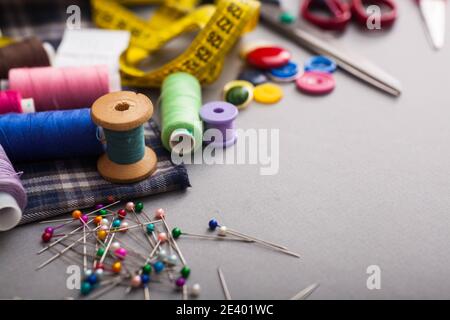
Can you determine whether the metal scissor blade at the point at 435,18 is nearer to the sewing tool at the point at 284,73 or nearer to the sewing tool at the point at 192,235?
the sewing tool at the point at 284,73

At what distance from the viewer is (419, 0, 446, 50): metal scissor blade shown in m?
2.60

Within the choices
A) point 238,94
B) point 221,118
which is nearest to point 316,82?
point 238,94

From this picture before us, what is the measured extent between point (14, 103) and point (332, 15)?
1.60m

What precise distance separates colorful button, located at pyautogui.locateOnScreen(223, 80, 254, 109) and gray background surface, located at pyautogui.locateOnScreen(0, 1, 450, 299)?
46 millimetres

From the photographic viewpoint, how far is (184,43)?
2.60 metres

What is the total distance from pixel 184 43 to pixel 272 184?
1034 mm

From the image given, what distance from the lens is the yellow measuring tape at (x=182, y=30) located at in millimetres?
2260

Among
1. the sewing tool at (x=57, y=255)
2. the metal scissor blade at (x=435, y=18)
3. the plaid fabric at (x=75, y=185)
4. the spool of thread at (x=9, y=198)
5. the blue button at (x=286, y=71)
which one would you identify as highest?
the metal scissor blade at (x=435, y=18)

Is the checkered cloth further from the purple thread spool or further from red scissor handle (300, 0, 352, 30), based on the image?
red scissor handle (300, 0, 352, 30)

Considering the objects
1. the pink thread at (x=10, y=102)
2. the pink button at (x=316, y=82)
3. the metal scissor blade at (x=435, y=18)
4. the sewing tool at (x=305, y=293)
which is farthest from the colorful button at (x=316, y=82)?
the pink thread at (x=10, y=102)

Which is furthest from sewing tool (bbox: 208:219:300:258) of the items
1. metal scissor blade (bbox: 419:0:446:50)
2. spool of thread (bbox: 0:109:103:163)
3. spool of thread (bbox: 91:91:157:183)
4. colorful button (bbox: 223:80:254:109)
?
metal scissor blade (bbox: 419:0:446:50)

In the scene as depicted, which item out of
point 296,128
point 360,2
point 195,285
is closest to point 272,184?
point 296,128

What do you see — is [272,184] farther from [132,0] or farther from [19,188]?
[132,0]
